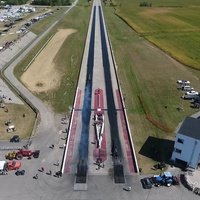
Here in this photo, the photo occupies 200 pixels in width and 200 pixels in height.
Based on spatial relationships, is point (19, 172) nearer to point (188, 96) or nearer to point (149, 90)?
point (149, 90)

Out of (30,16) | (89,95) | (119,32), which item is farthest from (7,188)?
(30,16)

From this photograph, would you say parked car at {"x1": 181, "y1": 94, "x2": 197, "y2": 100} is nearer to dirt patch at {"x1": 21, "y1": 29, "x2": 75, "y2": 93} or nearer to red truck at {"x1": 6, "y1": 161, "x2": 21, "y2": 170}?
dirt patch at {"x1": 21, "y1": 29, "x2": 75, "y2": 93}

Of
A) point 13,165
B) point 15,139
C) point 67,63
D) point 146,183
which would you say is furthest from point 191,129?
point 67,63

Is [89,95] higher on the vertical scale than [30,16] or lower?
lower

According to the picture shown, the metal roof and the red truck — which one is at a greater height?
the metal roof

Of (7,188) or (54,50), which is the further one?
(54,50)

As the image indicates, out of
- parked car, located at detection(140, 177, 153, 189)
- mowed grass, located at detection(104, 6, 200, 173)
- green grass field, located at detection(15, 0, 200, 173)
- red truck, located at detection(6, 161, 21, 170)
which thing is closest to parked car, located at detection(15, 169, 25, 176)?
red truck, located at detection(6, 161, 21, 170)

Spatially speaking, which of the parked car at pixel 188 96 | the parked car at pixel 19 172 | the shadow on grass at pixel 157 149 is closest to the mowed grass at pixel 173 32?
the parked car at pixel 188 96

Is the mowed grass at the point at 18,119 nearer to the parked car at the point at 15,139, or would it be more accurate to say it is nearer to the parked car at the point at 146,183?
the parked car at the point at 15,139

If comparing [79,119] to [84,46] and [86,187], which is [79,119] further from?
[84,46]
